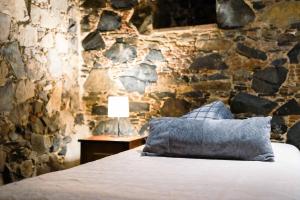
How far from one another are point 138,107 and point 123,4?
Result: 1023mm

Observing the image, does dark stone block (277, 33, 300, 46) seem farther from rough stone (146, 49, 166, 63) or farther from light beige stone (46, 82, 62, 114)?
light beige stone (46, 82, 62, 114)

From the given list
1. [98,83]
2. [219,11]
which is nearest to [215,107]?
[219,11]

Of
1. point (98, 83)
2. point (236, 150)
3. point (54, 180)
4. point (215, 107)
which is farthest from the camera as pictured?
point (98, 83)

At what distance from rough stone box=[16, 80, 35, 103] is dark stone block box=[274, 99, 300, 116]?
2.11m

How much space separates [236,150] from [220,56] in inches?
49.0

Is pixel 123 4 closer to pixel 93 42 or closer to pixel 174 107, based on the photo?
pixel 93 42

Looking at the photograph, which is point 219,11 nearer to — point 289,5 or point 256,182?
point 289,5

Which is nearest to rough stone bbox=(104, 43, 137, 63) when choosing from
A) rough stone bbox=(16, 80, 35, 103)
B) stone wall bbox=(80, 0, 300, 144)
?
stone wall bbox=(80, 0, 300, 144)

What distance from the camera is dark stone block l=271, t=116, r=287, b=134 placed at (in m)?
3.55

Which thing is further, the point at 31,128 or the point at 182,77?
the point at 182,77

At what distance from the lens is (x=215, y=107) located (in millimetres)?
3387

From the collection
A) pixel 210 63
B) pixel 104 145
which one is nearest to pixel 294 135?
pixel 210 63

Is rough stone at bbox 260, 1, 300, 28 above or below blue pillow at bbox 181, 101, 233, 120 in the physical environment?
above

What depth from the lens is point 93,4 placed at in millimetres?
4199
